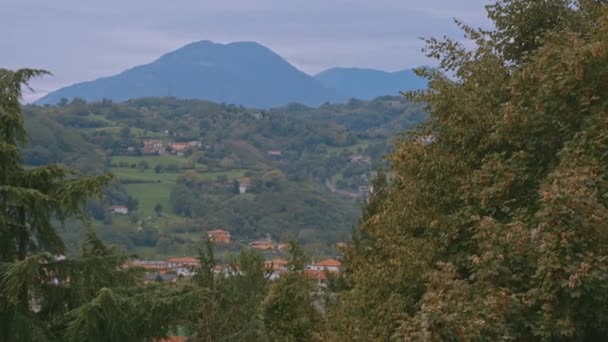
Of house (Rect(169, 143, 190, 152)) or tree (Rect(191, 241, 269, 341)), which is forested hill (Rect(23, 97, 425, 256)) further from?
tree (Rect(191, 241, 269, 341))

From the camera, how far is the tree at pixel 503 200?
5676mm

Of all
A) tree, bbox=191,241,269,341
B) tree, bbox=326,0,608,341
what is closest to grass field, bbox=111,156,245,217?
tree, bbox=191,241,269,341

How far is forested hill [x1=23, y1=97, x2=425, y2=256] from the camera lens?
3642 inches

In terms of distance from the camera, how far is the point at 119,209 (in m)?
95.4

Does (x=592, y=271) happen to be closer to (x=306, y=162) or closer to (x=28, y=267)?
(x=28, y=267)

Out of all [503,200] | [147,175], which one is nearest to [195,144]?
[147,175]

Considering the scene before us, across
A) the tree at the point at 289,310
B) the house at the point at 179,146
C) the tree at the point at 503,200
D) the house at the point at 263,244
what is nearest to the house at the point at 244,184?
the house at the point at 263,244

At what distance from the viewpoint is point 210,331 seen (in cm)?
1112

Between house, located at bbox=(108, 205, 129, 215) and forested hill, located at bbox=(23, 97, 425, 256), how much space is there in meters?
0.59

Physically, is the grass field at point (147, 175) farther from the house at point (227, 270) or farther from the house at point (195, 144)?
the house at point (227, 270)

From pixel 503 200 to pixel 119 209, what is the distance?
9139 cm

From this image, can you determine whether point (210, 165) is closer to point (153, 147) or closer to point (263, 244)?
point (153, 147)

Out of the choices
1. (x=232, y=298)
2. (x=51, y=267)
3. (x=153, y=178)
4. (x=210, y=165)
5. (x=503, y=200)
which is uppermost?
(x=503, y=200)

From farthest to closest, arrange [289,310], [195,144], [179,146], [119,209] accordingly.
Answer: [195,144], [179,146], [119,209], [289,310]
